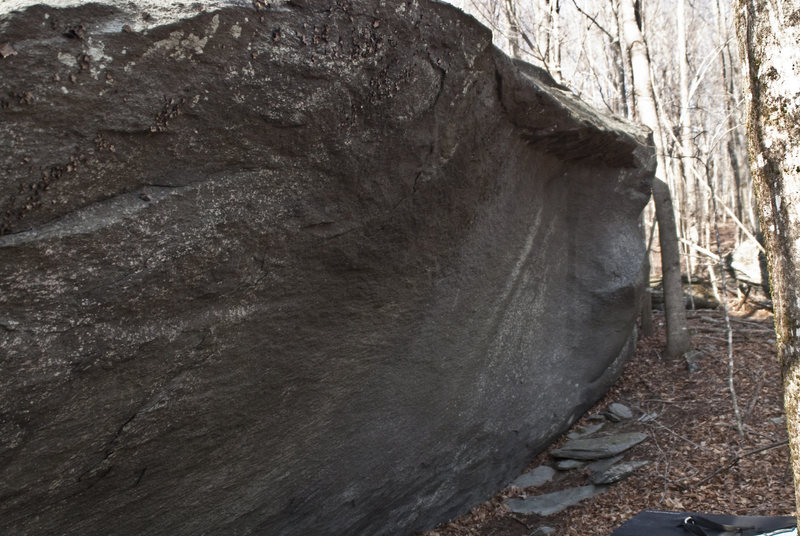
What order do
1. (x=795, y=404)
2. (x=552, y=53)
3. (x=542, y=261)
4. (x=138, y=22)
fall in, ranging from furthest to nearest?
(x=552, y=53) → (x=542, y=261) → (x=138, y=22) → (x=795, y=404)

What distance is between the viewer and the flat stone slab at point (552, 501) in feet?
18.1

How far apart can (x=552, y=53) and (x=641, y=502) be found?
8.29 m

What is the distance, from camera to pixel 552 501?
18.6 feet

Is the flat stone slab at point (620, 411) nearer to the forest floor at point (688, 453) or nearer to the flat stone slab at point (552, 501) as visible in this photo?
the forest floor at point (688, 453)

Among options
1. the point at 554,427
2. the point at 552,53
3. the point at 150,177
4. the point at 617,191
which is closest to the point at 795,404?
the point at 150,177

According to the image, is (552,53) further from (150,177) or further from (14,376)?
(14,376)

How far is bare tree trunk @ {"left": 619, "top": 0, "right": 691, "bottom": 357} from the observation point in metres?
8.39

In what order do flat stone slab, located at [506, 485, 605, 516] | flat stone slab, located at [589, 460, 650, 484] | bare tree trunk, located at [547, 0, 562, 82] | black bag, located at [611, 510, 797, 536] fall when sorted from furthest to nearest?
bare tree trunk, located at [547, 0, 562, 82]
flat stone slab, located at [589, 460, 650, 484]
flat stone slab, located at [506, 485, 605, 516]
black bag, located at [611, 510, 797, 536]

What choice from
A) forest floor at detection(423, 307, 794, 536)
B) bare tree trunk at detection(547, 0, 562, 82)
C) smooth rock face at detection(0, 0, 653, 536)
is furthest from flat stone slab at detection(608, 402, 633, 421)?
bare tree trunk at detection(547, 0, 562, 82)

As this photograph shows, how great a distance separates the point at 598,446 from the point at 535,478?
765mm

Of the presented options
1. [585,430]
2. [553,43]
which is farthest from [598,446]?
[553,43]

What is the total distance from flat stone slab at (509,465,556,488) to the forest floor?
0.27 ft

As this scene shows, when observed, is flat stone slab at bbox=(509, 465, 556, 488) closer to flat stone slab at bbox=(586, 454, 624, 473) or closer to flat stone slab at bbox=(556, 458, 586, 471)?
flat stone slab at bbox=(556, 458, 586, 471)

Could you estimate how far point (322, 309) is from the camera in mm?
4168
